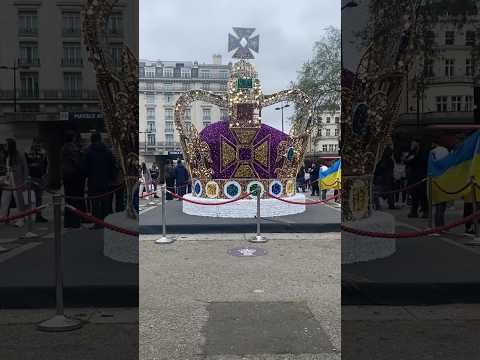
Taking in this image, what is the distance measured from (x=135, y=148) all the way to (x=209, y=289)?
1.80m

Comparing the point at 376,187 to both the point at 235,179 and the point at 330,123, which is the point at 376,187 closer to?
the point at 330,123

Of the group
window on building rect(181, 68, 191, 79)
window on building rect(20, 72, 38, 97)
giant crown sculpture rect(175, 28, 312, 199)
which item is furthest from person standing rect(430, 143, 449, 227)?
giant crown sculpture rect(175, 28, 312, 199)

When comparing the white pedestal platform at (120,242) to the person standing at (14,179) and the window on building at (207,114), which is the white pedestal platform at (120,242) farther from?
the window on building at (207,114)

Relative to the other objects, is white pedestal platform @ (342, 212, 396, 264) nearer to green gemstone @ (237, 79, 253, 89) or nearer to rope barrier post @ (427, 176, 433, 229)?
rope barrier post @ (427, 176, 433, 229)

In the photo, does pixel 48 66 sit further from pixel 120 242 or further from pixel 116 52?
pixel 120 242

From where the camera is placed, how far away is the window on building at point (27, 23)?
2.18m

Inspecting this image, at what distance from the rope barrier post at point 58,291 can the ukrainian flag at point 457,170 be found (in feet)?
6.11

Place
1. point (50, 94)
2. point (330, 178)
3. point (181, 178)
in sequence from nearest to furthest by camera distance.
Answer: point (50, 94), point (330, 178), point (181, 178)

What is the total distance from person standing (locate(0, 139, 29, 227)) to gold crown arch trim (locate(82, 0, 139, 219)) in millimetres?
407

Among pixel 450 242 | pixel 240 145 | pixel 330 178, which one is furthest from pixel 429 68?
pixel 330 178

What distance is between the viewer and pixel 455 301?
338cm

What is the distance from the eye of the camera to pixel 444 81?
2.65 m

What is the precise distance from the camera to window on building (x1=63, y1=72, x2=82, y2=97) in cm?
228

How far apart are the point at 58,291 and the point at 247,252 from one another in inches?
111
